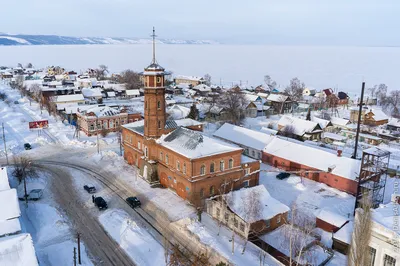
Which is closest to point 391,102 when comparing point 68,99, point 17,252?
point 68,99

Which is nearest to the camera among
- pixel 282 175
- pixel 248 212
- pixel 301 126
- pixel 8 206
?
pixel 8 206

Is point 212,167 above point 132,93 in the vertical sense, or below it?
below

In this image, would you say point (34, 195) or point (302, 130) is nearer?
point (34, 195)

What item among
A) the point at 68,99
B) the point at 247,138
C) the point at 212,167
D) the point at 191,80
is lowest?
the point at 247,138

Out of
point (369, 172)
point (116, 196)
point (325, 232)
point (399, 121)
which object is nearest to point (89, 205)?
point (116, 196)

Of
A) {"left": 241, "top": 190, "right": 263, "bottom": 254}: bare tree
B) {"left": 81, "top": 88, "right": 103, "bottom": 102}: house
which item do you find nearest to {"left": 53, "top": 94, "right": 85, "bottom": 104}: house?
{"left": 81, "top": 88, "right": 103, "bottom": 102}: house

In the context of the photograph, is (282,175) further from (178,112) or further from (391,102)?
(391,102)

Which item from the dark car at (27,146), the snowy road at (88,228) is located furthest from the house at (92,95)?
the snowy road at (88,228)

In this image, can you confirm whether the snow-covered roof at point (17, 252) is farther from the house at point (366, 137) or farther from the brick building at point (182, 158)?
the house at point (366, 137)
